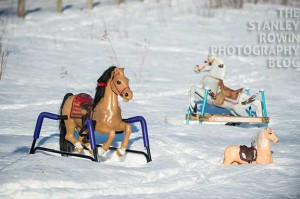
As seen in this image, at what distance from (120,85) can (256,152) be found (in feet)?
5.37

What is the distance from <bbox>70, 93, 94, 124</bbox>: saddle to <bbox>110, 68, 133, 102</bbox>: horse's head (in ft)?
1.23

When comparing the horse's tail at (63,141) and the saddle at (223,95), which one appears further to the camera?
the saddle at (223,95)

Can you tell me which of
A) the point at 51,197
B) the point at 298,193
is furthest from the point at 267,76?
the point at 51,197

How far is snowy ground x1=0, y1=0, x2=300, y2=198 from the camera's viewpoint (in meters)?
4.76

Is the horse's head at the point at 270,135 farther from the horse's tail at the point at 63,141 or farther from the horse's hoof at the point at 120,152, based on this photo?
the horse's tail at the point at 63,141

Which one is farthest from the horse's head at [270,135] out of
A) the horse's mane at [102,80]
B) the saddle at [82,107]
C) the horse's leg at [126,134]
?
the saddle at [82,107]

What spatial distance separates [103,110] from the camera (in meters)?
5.61

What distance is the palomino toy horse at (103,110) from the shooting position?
5582mm

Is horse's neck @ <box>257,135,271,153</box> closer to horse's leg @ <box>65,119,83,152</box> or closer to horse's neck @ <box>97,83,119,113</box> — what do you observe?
horse's neck @ <box>97,83,119,113</box>

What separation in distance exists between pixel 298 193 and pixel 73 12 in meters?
15.7

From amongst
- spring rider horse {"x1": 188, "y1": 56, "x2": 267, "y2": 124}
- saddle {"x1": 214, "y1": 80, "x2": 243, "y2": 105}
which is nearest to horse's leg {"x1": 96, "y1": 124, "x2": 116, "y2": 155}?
spring rider horse {"x1": 188, "y1": 56, "x2": 267, "y2": 124}

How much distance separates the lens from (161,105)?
347 inches

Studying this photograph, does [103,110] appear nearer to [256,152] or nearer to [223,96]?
[256,152]

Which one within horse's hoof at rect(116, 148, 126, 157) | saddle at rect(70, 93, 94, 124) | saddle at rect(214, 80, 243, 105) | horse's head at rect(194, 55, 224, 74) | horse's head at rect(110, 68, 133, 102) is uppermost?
horse's head at rect(194, 55, 224, 74)
